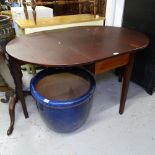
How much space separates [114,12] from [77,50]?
115 cm

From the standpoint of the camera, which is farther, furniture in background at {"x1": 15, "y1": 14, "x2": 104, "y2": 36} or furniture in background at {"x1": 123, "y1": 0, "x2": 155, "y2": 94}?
furniture in background at {"x1": 15, "y1": 14, "x2": 104, "y2": 36}

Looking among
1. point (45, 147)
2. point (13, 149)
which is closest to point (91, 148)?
point (45, 147)

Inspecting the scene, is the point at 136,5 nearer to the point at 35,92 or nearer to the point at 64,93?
the point at 64,93

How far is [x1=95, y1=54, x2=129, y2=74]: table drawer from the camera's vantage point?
4.27ft

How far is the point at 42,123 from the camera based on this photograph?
5.45ft

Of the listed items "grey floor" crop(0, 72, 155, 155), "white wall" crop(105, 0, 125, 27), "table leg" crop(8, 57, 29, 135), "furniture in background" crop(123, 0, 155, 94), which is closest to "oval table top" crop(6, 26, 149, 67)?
"table leg" crop(8, 57, 29, 135)

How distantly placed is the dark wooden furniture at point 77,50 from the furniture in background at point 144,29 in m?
0.24

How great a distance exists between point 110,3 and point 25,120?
5.38ft

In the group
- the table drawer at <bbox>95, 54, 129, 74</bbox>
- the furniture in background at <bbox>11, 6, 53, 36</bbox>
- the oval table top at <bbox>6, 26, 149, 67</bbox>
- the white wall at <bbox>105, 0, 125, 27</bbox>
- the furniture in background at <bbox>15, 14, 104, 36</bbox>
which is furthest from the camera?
the furniture in background at <bbox>11, 6, 53, 36</bbox>

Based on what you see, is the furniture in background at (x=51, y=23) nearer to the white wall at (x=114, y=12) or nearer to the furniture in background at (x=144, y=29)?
the white wall at (x=114, y=12)

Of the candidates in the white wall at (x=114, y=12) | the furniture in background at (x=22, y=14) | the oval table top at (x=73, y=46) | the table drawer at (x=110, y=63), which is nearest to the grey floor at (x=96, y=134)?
the table drawer at (x=110, y=63)

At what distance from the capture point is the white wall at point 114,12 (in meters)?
2.11

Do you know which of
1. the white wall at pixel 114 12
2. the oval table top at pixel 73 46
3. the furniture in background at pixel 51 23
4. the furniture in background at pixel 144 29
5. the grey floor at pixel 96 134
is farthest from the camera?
the white wall at pixel 114 12

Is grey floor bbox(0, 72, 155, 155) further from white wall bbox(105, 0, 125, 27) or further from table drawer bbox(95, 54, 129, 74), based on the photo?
white wall bbox(105, 0, 125, 27)
